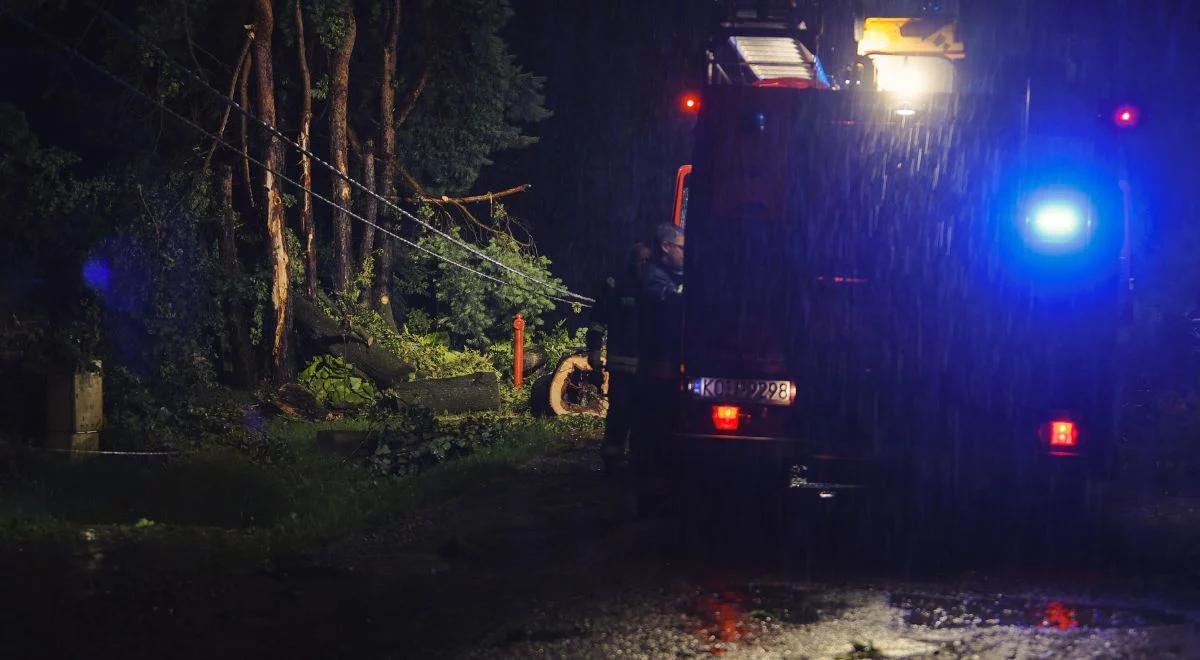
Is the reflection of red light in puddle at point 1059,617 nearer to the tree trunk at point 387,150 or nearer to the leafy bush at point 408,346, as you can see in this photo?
the leafy bush at point 408,346

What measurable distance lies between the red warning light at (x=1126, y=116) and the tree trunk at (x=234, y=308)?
13065 millimetres

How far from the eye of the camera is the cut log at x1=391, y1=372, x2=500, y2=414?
18.8 m

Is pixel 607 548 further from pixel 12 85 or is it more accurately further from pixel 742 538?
pixel 12 85

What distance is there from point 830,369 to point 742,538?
1312 mm

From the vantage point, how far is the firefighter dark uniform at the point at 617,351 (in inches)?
439

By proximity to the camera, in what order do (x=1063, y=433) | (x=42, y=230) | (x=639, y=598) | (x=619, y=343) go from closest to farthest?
(x=639, y=598), (x=1063, y=433), (x=619, y=343), (x=42, y=230)

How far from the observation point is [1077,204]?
8.26 metres

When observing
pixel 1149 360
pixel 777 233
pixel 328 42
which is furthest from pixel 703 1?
pixel 777 233

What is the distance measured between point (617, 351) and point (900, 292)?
11.2 ft

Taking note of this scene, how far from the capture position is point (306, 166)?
21.5 meters

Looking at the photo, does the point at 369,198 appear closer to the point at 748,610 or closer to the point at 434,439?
the point at 434,439

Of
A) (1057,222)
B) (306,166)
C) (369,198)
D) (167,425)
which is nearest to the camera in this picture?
(1057,222)

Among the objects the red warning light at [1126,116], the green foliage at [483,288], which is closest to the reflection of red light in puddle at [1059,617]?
the red warning light at [1126,116]

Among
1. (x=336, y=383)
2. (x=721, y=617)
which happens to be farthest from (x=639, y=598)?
(x=336, y=383)
